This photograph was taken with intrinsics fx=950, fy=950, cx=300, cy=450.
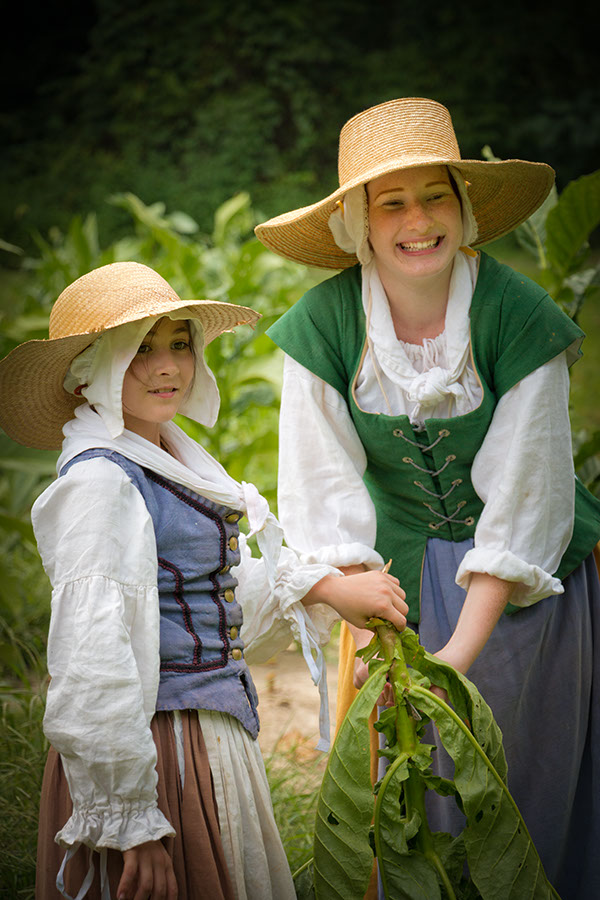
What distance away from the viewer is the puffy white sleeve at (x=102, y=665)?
1.32m

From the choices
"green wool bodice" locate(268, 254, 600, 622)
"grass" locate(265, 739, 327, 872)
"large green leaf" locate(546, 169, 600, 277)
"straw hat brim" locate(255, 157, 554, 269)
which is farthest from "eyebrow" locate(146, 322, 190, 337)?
"large green leaf" locate(546, 169, 600, 277)

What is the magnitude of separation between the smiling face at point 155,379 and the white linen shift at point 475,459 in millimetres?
326

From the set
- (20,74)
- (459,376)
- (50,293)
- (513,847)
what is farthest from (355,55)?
(513,847)

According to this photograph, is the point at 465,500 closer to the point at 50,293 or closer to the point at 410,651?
the point at 410,651

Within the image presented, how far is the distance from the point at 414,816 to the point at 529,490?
0.64 metres

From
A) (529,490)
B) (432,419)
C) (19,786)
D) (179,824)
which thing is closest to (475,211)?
(432,419)

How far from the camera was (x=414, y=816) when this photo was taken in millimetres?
1379

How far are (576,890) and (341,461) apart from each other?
98 centimetres

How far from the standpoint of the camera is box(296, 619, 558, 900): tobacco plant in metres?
1.36

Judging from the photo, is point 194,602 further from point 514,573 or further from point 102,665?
point 514,573

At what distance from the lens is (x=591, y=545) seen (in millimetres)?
1896

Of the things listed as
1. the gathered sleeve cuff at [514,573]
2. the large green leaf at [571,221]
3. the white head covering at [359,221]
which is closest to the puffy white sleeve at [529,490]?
the gathered sleeve cuff at [514,573]

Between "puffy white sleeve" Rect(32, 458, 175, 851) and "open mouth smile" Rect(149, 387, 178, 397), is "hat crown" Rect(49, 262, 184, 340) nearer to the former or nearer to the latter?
"open mouth smile" Rect(149, 387, 178, 397)

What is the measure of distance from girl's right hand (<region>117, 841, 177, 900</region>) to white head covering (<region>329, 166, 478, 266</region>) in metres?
1.13
